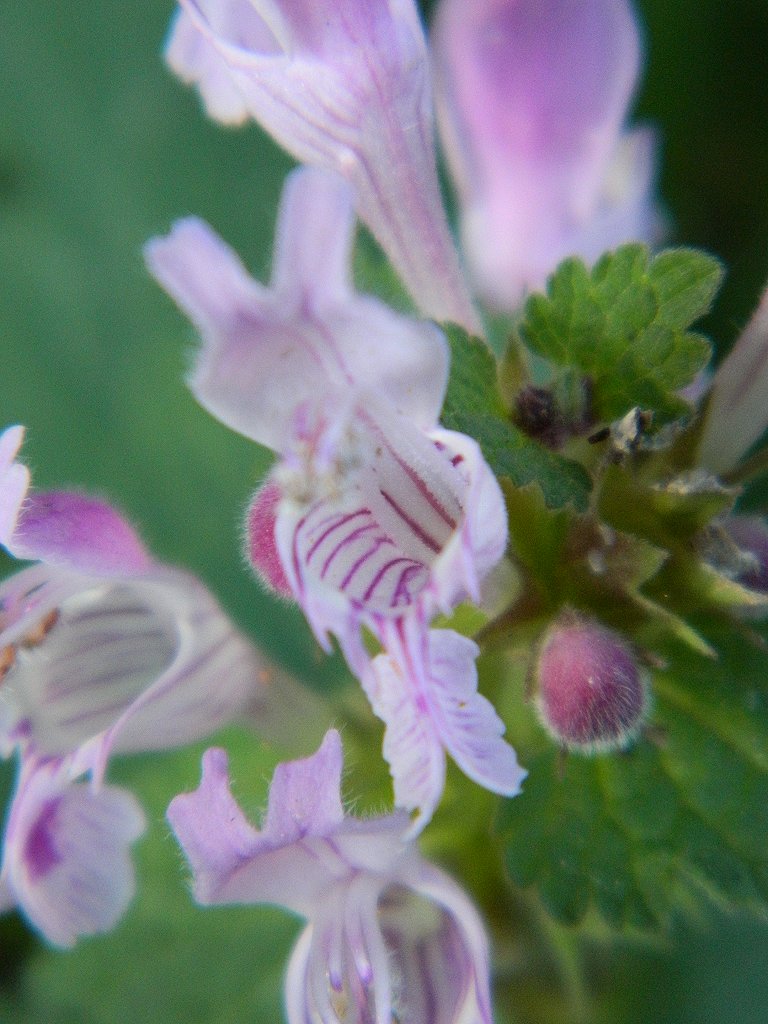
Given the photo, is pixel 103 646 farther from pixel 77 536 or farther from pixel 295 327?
pixel 295 327

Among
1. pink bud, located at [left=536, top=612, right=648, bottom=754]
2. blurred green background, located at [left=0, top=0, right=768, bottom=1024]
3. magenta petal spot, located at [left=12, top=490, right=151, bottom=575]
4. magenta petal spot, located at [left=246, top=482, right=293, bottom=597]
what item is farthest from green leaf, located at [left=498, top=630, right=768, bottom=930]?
blurred green background, located at [left=0, top=0, right=768, bottom=1024]

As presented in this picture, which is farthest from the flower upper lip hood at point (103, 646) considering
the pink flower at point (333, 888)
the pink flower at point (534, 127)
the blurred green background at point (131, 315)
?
the pink flower at point (534, 127)

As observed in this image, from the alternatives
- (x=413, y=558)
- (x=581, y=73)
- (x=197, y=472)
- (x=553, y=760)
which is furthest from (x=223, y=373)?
(x=197, y=472)

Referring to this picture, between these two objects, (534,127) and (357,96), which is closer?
(357,96)

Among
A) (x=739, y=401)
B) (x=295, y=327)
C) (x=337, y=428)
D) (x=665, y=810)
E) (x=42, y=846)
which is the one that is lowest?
(x=665, y=810)

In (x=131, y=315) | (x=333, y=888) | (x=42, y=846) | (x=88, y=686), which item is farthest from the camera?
(x=131, y=315)

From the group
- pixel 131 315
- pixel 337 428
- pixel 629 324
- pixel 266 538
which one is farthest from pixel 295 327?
pixel 131 315

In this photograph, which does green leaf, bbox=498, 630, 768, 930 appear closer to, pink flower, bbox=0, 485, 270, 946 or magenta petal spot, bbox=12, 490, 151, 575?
pink flower, bbox=0, 485, 270, 946
